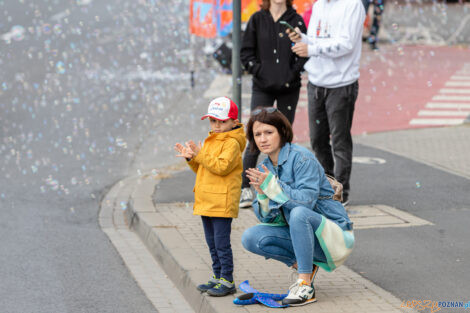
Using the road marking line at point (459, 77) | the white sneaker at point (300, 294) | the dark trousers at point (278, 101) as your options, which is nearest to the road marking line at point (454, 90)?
the road marking line at point (459, 77)

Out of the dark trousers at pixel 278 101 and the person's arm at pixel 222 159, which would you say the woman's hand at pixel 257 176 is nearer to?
the person's arm at pixel 222 159

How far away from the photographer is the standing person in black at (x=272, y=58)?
7.58m

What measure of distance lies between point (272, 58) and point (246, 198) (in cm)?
133

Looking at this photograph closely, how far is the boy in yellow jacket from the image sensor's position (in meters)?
5.27

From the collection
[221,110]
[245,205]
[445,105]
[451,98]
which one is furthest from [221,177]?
[451,98]

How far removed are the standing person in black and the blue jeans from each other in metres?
2.30

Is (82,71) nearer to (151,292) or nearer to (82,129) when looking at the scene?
(82,129)

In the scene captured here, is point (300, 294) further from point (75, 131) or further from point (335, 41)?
point (75, 131)

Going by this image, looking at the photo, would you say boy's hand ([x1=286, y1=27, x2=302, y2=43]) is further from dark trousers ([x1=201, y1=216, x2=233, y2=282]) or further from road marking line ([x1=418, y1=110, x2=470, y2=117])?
road marking line ([x1=418, y1=110, x2=470, y2=117])

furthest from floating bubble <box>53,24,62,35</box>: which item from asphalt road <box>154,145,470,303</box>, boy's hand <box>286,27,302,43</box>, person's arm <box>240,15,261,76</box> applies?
boy's hand <box>286,27,302,43</box>

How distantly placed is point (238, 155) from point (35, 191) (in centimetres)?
411

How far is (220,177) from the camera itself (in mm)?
5359

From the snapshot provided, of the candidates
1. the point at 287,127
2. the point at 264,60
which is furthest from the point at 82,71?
the point at 287,127

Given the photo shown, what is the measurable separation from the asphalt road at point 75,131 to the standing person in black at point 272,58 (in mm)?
1978
